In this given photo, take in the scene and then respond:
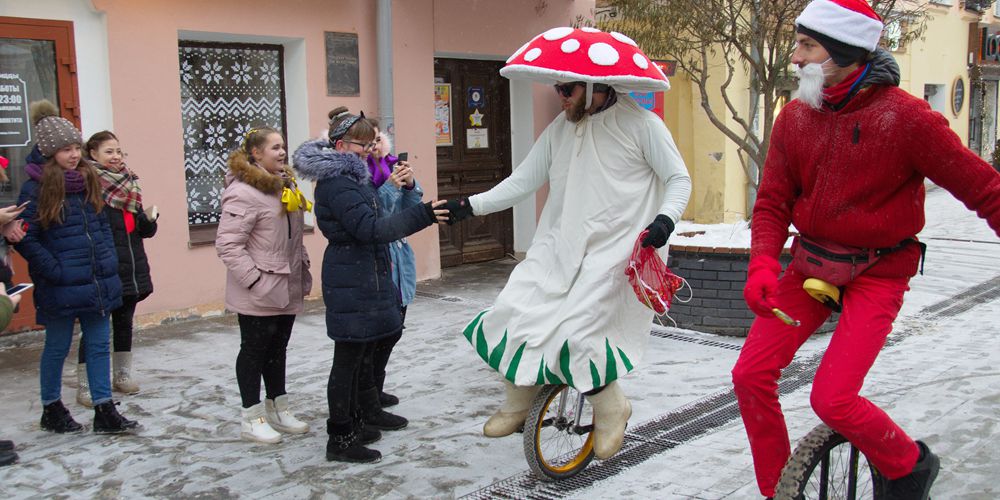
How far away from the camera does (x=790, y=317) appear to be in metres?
3.26

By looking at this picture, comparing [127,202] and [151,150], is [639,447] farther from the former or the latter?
[151,150]

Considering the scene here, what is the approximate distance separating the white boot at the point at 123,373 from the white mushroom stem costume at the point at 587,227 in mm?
2638

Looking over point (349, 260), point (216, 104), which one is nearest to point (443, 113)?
point (216, 104)

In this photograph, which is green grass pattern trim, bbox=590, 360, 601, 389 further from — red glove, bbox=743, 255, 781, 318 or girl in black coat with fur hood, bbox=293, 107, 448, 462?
girl in black coat with fur hood, bbox=293, 107, 448, 462

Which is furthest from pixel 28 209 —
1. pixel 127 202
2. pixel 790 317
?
pixel 790 317

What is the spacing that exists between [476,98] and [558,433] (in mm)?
6939

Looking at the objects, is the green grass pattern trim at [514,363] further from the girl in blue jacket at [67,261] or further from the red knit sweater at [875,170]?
the girl in blue jacket at [67,261]

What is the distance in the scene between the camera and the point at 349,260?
4383 millimetres

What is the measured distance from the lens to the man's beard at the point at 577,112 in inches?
165

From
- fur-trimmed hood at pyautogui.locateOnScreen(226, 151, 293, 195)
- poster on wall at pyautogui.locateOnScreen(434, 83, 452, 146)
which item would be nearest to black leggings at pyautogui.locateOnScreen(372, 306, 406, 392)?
fur-trimmed hood at pyautogui.locateOnScreen(226, 151, 293, 195)

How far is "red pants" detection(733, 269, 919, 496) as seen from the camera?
9.99 feet

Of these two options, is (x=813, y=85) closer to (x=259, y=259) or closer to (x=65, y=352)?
(x=259, y=259)

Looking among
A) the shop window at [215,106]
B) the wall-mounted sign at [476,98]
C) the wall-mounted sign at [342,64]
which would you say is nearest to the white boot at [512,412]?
the shop window at [215,106]

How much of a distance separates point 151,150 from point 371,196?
386cm
